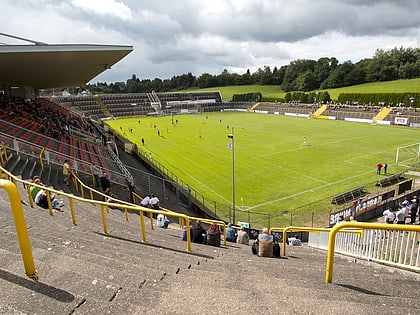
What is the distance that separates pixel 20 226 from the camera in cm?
364

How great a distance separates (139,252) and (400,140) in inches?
1830

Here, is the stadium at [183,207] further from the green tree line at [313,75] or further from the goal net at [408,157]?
the green tree line at [313,75]

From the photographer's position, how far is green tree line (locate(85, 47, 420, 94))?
117438mm

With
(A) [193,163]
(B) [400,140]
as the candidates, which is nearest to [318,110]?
(B) [400,140]

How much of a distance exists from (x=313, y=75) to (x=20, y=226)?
493 ft

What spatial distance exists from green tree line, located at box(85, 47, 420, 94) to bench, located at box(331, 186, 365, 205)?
118 metres

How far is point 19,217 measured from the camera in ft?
11.8

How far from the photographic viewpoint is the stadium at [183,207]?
3752 mm

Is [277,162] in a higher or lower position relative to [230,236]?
lower

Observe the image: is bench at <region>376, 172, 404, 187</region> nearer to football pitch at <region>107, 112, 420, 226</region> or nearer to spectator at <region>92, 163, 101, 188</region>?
football pitch at <region>107, 112, 420, 226</region>

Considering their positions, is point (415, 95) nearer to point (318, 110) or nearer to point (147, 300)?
point (318, 110)

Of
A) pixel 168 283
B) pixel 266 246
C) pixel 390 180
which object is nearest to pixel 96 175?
pixel 266 246

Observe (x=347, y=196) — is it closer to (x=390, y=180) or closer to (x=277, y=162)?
(x=390, y=180)

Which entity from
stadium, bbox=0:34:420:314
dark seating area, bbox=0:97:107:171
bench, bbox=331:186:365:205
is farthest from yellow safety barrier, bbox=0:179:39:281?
bench, bbox=331:186:365:205
